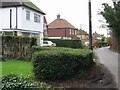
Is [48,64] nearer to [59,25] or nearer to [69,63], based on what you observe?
[69,63]

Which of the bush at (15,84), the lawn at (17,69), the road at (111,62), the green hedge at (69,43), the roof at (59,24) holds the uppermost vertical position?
the roof at (59,24)

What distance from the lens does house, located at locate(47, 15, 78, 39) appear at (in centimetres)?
7438

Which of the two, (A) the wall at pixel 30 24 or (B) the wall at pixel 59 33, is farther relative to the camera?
(B) the wall at pixel 59 33

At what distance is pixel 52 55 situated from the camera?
38.4ft

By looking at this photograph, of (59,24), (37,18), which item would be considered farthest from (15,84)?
(59,24)

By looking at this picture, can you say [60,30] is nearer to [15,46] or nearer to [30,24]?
[30,24]

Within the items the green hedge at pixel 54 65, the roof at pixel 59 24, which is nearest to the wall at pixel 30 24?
the green hedge at pixel 54 65

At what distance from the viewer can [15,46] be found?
23141 millimetres

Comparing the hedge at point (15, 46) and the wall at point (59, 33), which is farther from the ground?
the wall at point (59, 33)

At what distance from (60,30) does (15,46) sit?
51.8 m

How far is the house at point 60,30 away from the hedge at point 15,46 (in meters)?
50.9

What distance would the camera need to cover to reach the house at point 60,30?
244ft

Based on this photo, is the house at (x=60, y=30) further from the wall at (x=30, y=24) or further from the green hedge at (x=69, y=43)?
the wall at (x=30, y=24)

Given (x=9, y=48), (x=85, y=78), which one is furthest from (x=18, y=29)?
(x=85, y=78)
